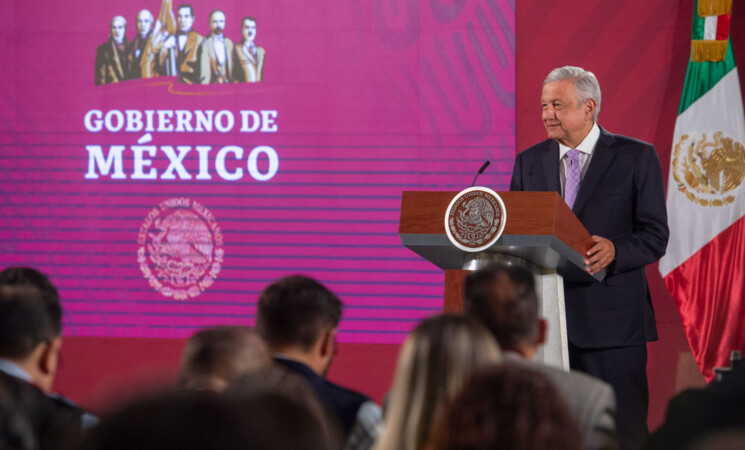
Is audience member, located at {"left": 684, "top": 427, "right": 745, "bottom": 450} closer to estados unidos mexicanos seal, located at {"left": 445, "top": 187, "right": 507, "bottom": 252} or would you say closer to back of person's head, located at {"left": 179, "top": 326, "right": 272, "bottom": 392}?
back of person's head, located at {"left": 179, "top": 326, "right": 272, "bottom": 392}

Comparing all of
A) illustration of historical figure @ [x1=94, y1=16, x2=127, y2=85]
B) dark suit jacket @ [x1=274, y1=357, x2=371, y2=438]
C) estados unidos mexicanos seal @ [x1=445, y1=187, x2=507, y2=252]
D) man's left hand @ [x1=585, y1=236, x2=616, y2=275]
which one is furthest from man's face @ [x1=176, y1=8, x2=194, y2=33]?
dark suit jacket @ [x1=274, y1=357, x2=371, y2=438]

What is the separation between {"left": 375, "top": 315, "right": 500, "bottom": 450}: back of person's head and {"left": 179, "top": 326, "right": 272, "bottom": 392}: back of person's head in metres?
0.37

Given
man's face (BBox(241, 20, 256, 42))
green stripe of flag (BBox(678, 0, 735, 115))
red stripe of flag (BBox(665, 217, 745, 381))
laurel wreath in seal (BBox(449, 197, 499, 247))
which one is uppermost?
man's face (BBox(241, 20, 256, 42))

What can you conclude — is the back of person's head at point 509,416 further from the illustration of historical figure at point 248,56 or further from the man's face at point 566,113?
the illustration of historical figure at point 248,56

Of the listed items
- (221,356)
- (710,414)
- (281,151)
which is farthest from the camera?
(281,151)

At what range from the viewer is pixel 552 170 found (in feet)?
10.6

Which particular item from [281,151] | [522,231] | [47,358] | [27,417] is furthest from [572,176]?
[281,151]

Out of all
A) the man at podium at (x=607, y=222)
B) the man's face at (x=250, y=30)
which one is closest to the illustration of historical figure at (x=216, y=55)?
the man's face at (x=250, y=30)

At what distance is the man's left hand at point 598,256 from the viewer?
2818 mm

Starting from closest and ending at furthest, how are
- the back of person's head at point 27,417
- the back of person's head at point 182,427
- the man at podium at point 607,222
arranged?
the back of person's head at point 182,427
the back of person's head at point 27,417
the man at podium at point 607,222

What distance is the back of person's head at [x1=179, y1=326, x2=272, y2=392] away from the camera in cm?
172

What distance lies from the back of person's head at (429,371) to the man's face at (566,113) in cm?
184

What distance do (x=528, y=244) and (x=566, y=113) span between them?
0.83 m

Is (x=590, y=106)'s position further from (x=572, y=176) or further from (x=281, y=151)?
(x=281, y=151)
